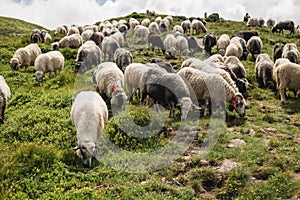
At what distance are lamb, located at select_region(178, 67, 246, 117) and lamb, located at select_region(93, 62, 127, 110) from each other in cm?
266

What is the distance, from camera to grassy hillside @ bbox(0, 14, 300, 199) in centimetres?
676

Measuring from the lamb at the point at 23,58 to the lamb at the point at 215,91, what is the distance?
11386 millimetres

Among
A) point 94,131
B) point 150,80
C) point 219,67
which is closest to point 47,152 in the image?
point 94,131

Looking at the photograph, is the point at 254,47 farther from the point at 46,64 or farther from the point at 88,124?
the point at 88,124

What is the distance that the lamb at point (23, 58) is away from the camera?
18.0 metres

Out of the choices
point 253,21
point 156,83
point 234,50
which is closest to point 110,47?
point 234,50

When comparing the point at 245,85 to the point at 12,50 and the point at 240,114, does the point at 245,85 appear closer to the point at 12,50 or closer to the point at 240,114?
the point at 240,114

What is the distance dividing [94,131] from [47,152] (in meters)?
1.29

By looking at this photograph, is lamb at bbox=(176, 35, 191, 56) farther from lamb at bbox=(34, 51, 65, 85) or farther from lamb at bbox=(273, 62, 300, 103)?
lamb at bbox=(273, 62, 300, 103)

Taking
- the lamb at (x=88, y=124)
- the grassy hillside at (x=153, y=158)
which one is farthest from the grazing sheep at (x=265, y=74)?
the lamb at (x=88, y=124)

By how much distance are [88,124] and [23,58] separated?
12441 millimetres

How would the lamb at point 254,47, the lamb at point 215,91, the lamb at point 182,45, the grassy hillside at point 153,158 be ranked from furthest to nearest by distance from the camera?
the lamb at point 182,45, the lamb at point 254,47, the lamb at point 215,91, the grassy hillside at point 153,158

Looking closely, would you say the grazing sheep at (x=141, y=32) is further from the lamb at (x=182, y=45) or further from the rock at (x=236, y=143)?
the rock at (x=236, y=143)

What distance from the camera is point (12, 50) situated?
2217 centimetres
